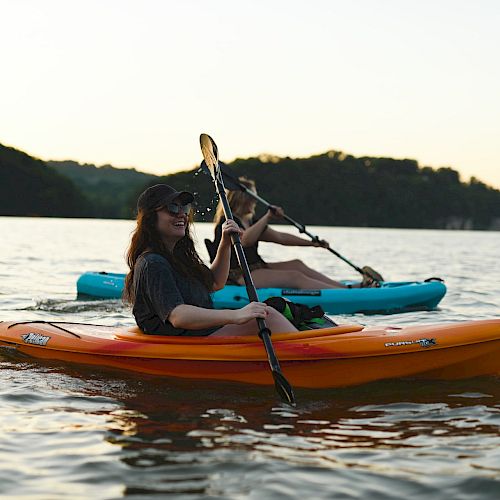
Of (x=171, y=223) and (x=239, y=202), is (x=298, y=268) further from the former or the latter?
(x=171, y=223)

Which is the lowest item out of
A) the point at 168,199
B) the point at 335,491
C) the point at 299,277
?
the point at 335,491

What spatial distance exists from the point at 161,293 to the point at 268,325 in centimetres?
Result: 69

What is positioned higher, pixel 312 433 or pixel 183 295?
pixel 183 295

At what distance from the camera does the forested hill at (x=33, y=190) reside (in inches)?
2697

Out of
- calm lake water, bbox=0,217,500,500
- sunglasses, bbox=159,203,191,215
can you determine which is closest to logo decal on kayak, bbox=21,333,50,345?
calm lake water, bbox=0,217,500,500

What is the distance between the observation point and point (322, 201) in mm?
75500

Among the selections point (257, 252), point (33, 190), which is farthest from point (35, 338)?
point (33, 190)

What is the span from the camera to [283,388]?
4.25 meters

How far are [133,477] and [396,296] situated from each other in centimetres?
576

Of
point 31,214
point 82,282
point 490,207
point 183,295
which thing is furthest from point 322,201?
point 183,295

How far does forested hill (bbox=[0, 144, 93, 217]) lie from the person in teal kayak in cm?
6261

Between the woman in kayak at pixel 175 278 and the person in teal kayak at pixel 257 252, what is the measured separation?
8.13 feet

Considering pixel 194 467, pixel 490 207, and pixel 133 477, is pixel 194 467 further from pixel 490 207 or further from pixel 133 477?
pixel 490 207

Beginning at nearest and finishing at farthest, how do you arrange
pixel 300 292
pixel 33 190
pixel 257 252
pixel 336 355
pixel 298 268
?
pixel 336 355
pixel 257 252
pixel 300 292
pixel 298 268
pixel 33 190
